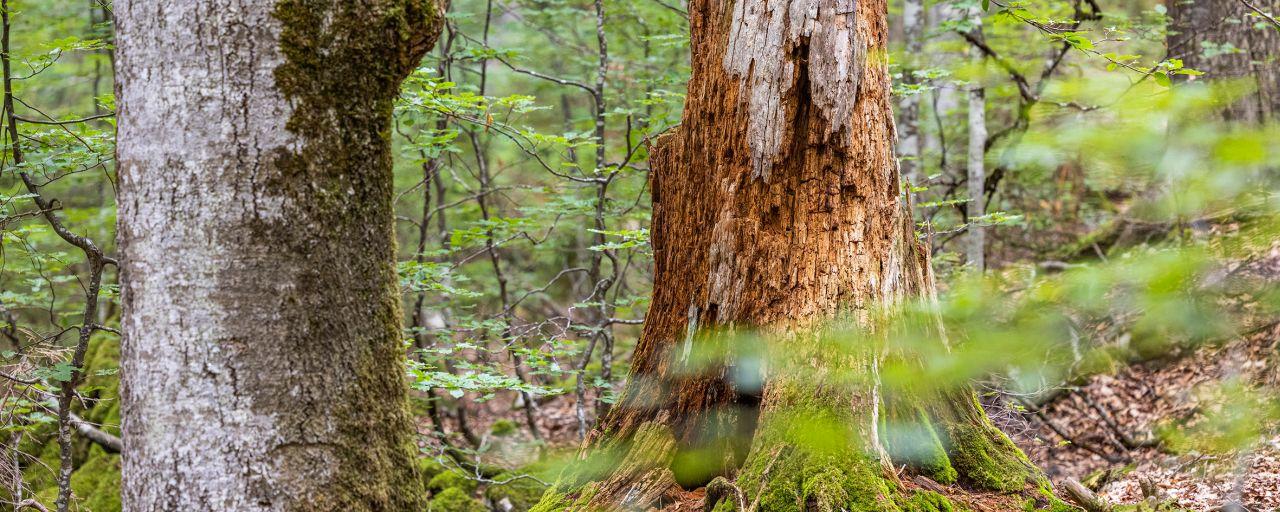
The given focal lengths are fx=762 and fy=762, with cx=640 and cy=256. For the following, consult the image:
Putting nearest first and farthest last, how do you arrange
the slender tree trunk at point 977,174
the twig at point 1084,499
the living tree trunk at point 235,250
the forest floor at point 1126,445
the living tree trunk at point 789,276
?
the living tree trunk at point 235,250, the living tree trunk at point 789,276, the twig at point 1084,499, the forest floor at point 1126,445, the slender tree trunk at point 977,174

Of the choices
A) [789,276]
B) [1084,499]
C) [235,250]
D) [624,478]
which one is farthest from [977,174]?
[235,250]

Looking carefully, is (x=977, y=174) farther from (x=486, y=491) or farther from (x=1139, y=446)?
(x=486, y=491)

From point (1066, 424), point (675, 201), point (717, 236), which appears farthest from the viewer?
point (1066, 424)

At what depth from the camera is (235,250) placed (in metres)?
1.83

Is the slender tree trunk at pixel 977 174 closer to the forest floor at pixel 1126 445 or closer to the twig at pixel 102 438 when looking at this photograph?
the forest floor at pixel 1126 445

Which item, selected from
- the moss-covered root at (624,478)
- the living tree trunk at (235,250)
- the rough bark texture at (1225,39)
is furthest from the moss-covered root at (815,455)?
the rough bark texture at (1225,39)

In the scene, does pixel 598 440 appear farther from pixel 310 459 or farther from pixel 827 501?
pixel 310 459

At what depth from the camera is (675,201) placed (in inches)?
132

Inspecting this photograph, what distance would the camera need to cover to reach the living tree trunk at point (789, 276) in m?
2.82

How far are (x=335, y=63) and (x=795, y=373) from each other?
6.06ft

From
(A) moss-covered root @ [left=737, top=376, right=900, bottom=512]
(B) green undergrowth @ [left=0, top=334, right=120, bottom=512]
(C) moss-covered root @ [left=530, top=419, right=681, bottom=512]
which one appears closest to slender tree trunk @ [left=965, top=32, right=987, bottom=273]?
(A) moss-covered root @ [left=737, top=376, right=900, bottom=512]

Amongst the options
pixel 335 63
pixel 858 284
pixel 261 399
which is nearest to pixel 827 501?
pixel 858 284

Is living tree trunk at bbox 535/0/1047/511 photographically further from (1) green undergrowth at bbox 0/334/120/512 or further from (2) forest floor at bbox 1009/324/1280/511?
(1) green undergrowth at bbox 0/334/120/512

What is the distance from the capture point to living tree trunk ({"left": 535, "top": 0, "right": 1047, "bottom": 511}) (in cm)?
282
